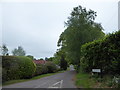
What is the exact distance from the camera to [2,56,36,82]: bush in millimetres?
16812

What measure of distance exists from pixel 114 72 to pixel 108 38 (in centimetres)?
265

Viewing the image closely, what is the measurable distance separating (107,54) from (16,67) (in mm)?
11092

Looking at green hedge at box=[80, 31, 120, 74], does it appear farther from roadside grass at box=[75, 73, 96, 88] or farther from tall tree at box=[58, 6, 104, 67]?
tall tree at box=[58, 6, 104, 67]

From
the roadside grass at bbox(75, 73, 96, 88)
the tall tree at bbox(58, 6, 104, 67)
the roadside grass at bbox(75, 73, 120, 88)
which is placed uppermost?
the tall tree at bbox(58, 6, 104, 67)

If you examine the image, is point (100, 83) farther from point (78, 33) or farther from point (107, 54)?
point (78, 33)

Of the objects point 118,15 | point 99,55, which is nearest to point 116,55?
point 99,55

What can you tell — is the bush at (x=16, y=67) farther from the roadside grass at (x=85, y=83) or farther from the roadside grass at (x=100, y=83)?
the roadside grass at (x=100, y=83)

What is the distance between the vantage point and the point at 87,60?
15359 millimetres

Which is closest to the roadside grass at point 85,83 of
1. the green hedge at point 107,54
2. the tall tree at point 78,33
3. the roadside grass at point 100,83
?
the roadside grass at point 100,83

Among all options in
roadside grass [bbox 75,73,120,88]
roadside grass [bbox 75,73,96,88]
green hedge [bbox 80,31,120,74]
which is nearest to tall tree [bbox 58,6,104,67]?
green hedge [bbox 80,31,120,74]

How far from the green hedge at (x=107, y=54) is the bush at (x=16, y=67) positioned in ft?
27.5

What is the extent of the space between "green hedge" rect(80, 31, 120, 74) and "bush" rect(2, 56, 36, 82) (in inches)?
330

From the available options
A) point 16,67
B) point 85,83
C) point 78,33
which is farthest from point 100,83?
point 78,33

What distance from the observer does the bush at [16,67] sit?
662 inches
